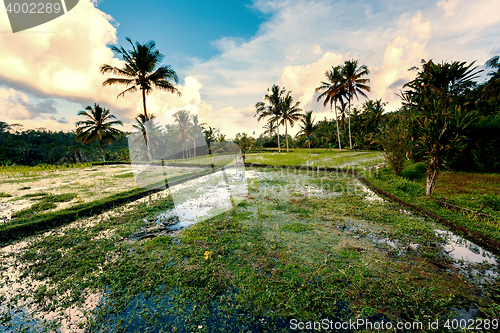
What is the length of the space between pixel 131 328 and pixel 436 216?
6.30 meters

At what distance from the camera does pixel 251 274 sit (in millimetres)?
2768

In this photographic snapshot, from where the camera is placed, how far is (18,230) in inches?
163

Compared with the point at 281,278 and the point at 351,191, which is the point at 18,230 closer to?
the point at 281,278

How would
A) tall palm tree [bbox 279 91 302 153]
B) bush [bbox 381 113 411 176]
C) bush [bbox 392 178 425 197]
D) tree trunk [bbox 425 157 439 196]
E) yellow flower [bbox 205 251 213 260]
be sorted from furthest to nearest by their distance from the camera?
tall palm tree [bbox 279 91 302 153] → bush [bbox 381 113 411 176] → bush [bbox 392 178 425 197] → tree trunk [bbox 425 157 439 196] → yellow flower [bbox 205 251 213 260]

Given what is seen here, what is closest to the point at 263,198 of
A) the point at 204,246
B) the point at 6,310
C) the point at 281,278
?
the point at 204,246

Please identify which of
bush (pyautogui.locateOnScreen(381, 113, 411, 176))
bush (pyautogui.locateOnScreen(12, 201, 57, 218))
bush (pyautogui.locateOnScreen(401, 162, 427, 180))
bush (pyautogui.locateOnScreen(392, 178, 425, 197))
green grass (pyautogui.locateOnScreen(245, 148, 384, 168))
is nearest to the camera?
bush (pyautogui.locateOnScreen(12, 201, 57, 218))

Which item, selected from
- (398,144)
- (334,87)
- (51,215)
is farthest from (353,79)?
(51,215)

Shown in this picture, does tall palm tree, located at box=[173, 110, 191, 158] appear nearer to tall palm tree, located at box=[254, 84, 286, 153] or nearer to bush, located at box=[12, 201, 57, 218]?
tall palm tree, located at box=[254, 84, 286, 153]

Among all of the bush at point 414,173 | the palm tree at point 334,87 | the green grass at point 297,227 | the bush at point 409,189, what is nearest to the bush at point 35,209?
the green grass at point 297,227

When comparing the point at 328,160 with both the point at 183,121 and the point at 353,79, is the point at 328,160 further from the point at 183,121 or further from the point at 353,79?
the point at 183,121

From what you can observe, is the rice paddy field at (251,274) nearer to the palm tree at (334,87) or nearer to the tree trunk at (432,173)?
the tree trunk at (432,173)

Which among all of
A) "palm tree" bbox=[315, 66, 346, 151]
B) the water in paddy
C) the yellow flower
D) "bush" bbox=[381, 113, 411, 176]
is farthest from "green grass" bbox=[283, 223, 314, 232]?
"palm tree" bbox=[315, 66, 346, 151]

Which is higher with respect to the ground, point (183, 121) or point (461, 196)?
point (183, 121)

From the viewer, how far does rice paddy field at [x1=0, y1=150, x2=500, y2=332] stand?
2.10 metres
